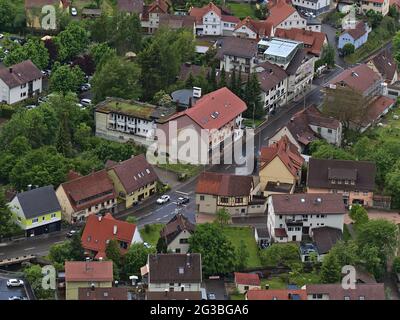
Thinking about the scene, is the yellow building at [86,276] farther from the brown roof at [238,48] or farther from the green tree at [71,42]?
the green tree at [71,42]

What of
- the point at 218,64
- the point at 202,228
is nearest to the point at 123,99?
the point at 218,64

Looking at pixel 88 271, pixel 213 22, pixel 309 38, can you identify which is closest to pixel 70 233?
pixel 88 271

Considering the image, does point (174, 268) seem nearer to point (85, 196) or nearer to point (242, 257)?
point (242, 257)

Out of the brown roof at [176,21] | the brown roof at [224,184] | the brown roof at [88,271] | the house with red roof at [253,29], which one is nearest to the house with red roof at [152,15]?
the brown roof at [176,21]

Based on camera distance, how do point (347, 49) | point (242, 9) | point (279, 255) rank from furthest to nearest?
point (242, 9) → point (347, 49) → point (279, 255)

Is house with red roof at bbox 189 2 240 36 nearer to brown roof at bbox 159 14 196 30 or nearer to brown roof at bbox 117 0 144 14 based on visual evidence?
brown roof at bbox 159 14 196 30

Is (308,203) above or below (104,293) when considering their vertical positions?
above
